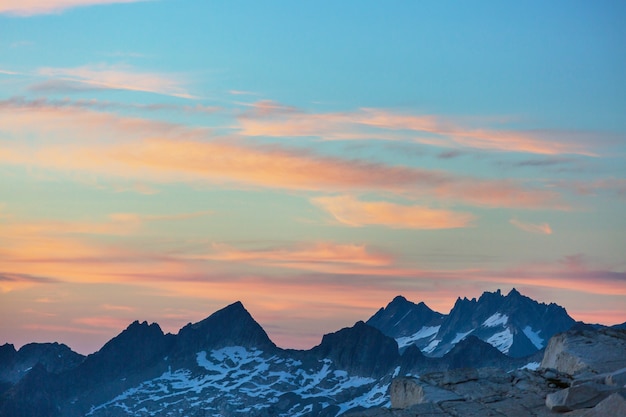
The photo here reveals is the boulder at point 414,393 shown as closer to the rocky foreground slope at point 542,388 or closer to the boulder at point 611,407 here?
the rocky foreground slope at point 542,388

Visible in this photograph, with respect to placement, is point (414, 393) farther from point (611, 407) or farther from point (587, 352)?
point (611, 407)

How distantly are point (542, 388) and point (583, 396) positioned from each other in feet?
17.9

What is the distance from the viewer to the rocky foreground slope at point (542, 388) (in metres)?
53.2

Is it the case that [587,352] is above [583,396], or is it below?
above

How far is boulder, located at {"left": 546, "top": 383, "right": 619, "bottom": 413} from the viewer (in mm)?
52969

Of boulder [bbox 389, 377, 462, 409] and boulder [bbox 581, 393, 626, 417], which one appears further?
boulder [bbox 389, 377, 462, 409]

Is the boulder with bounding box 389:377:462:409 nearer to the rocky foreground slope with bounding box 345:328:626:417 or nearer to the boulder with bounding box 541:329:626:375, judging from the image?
the rocky foreground slope with bounding box 345:328:626:417

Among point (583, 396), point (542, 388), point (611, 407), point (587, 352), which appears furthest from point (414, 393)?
point (611, 407)

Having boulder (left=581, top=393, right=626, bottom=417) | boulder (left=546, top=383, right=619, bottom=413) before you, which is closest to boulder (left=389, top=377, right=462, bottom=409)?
boulder (left=546, top=383, right=619, bottom=413)

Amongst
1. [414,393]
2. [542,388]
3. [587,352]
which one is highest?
[587,352]

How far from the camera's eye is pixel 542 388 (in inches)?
2301

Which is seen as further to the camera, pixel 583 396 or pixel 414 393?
pixel 414 393

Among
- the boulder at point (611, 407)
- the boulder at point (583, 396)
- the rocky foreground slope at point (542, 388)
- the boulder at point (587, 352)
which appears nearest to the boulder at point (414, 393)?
the rocky foreground slope at point (542, 388)

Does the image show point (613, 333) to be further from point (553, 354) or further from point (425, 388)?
point (425, 388)
